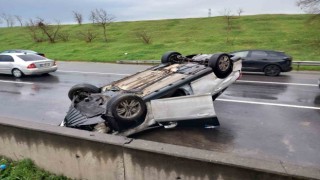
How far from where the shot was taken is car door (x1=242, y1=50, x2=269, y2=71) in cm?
1612

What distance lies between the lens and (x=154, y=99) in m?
6.16

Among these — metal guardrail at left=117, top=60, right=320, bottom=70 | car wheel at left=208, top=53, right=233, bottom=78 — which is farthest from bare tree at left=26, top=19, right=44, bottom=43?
car wheel at left=208, top=53, right=233, bottom=78

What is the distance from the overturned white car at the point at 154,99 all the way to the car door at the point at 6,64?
11.3 metres

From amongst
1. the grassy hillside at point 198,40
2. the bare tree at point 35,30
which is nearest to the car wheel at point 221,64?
the grassy hillside at point 198,40

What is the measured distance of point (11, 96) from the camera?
38.4ft

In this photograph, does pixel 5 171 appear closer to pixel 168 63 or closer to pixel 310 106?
pixel 168 63

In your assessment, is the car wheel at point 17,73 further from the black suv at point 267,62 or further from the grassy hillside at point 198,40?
the black suv at point 267,62

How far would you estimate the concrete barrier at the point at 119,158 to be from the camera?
340 centimetres

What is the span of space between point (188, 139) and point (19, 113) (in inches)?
218

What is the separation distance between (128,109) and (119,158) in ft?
6.47

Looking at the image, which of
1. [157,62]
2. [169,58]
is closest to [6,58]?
[157,62]

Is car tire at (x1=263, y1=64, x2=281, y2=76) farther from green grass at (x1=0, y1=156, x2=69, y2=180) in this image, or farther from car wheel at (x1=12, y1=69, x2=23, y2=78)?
green grass at (x1=0, y1=156, x2=69, y2=180)

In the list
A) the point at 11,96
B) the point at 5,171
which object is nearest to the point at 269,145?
the point at 5,171

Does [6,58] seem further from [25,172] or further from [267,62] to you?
[25,172]
